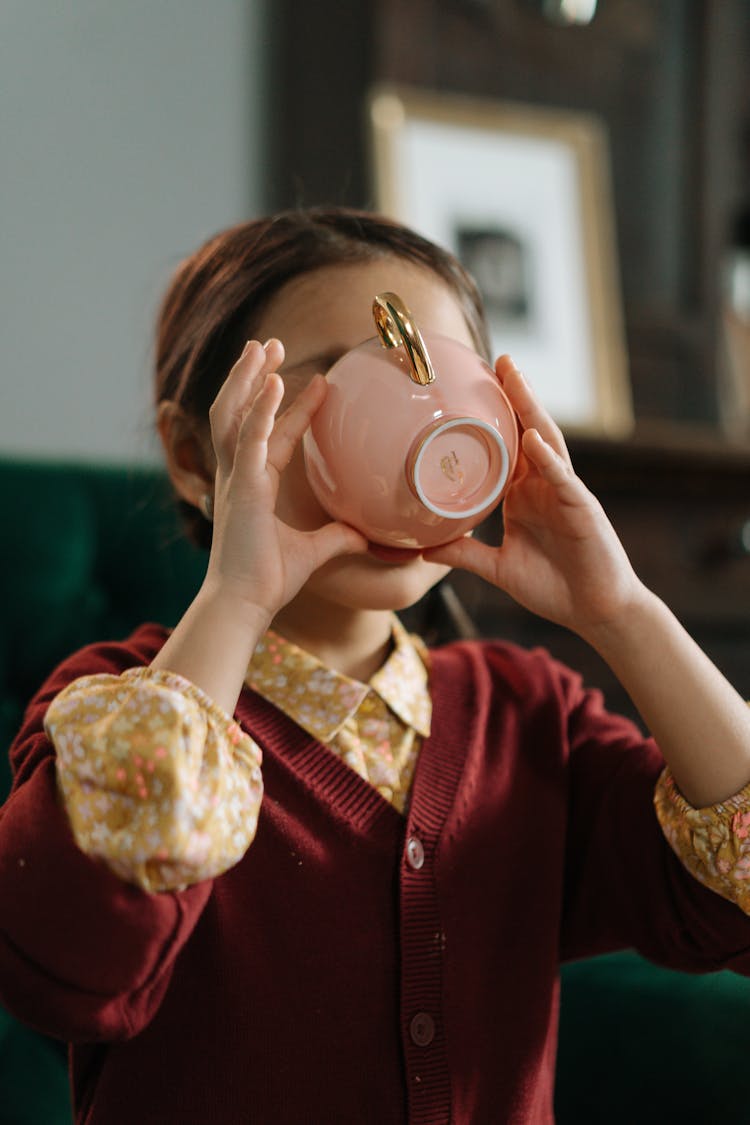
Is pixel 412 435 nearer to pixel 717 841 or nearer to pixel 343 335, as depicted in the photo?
pixel 343 335

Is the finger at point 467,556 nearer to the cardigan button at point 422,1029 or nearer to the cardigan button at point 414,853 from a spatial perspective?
the cardigan button at point 414,853

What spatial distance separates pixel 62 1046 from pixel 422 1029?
0.43 metres

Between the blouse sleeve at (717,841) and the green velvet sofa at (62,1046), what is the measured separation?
7.3 inches

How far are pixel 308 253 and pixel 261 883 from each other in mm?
425

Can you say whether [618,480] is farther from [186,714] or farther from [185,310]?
[186,714]

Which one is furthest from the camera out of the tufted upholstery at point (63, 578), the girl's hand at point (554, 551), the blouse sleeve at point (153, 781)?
the tufted upholstery at point (63, 578)

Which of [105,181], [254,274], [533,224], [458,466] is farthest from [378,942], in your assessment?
[533,224]

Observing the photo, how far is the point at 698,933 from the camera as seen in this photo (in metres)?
0.75

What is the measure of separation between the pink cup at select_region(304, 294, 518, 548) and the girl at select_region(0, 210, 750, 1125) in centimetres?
3

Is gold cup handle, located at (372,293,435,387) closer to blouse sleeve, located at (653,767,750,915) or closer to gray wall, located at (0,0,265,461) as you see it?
blouse sleeve, located at (653,767,750,915)

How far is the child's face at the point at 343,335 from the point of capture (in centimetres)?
71

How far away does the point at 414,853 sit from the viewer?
2.39ft

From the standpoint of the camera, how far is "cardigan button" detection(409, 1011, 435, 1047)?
27.6 inches

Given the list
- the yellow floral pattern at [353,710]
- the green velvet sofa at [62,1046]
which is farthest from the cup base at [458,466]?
the green velvet sofa at [62,1046]
